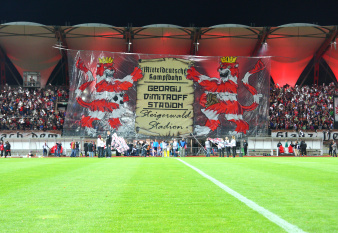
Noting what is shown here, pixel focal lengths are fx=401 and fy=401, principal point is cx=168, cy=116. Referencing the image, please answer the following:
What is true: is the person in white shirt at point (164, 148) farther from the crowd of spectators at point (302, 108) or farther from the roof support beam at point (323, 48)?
the roof support beam at point (323, 48)

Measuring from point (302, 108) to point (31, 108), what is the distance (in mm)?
31830

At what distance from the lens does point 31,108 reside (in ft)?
155

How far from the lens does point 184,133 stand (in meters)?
40.2

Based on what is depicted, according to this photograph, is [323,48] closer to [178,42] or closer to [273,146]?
[178,42]

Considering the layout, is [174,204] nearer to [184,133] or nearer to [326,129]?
[184,133]

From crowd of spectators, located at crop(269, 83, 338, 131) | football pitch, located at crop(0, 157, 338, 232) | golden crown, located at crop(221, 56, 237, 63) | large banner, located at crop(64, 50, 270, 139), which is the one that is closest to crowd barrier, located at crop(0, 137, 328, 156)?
large banner, located at crop(64, 50, 270, 139)

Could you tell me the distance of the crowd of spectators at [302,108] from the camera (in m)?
44.9

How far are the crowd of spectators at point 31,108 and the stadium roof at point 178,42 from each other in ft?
13.3

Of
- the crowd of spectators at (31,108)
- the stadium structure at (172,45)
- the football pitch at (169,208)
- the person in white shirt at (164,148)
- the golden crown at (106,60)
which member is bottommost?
the person in white shirt at (164,148)

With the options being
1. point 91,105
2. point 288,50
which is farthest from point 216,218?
point 288,50

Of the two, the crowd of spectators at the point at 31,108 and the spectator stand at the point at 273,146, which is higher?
the crowd of spectators at the point at 31,108

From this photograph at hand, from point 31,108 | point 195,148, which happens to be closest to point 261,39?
point 195,148

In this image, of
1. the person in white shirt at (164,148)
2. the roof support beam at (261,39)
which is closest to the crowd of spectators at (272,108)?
the roof support beam at (261,39)

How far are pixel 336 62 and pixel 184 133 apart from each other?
24717 millimetres
